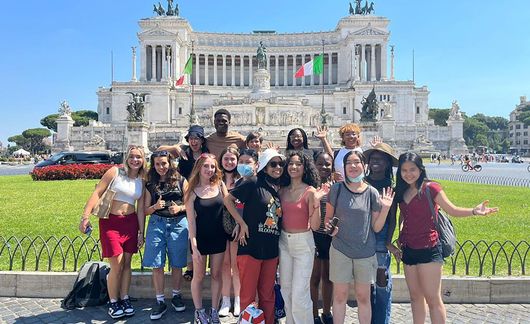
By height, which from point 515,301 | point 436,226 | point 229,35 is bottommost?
point 515,301

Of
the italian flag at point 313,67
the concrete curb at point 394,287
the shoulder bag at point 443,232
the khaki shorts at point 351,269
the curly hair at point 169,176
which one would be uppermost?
the italian flag at point 313,67

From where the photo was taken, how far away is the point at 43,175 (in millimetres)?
27969

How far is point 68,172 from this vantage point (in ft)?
94.4

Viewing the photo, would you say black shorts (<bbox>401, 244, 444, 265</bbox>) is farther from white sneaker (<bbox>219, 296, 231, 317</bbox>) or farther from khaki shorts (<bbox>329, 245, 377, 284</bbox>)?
white sneaker (<bbox>219, 296, 231, 317</bbox>)

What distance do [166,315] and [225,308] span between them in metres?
0.99

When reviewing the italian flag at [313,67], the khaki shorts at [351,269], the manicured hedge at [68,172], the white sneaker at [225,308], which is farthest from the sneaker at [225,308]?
the italian flag at [313,67]

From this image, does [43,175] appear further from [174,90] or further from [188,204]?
[174,90]

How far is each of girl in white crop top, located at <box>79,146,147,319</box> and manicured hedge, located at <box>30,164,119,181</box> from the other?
75.4 ft

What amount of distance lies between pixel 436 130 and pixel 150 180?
66.0 m

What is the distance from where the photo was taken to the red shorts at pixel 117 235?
6.95 metres

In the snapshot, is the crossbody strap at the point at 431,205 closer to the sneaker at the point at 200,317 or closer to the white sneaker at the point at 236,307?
the white sneaker at the point at 236,307

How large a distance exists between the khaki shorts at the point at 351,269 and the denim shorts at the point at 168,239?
2.73 m

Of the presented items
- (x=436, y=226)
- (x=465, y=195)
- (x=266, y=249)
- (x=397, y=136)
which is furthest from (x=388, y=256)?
(x=397, y=136)

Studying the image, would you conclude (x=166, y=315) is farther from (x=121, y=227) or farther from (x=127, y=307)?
(x=121, y=227)
